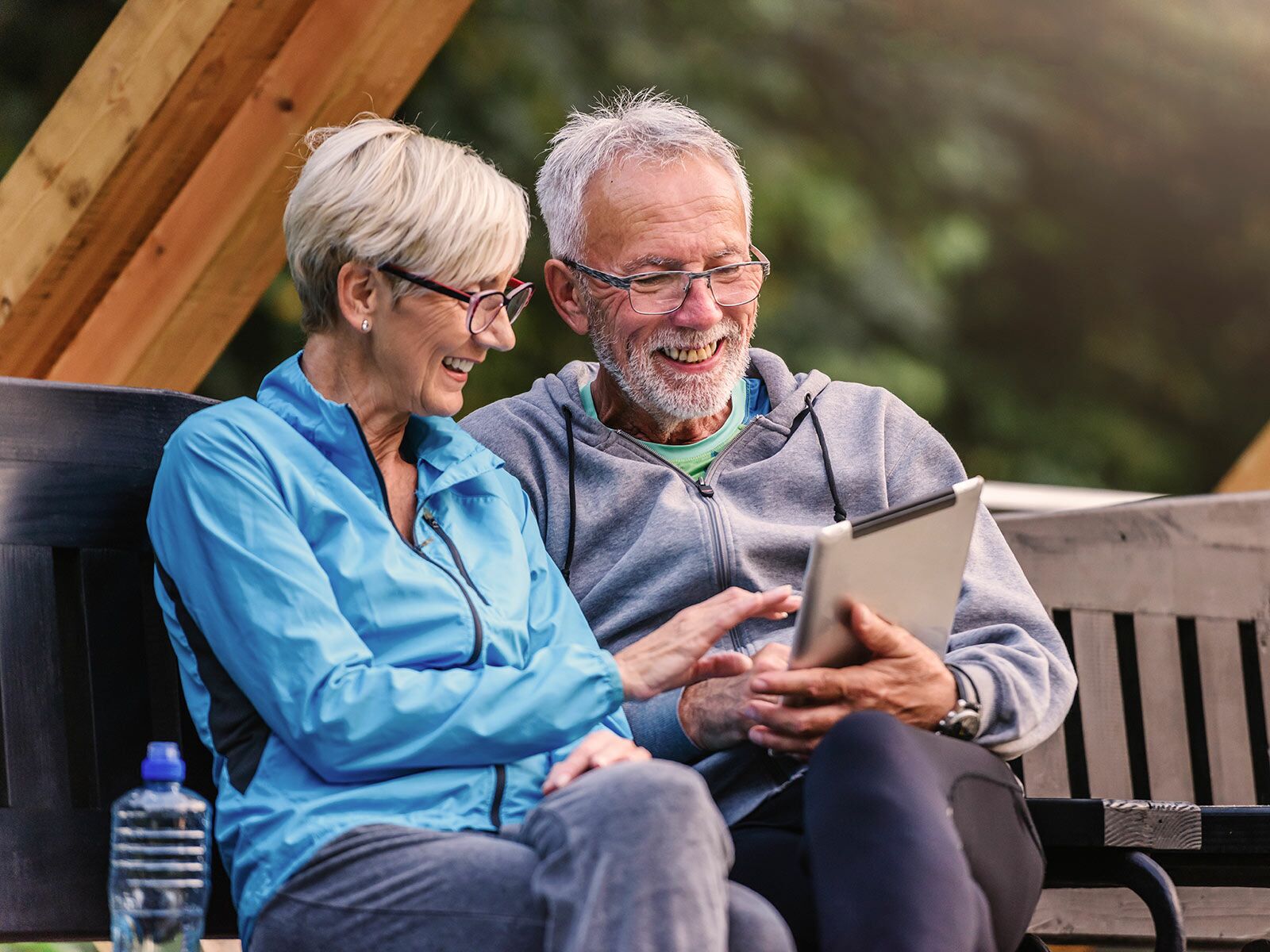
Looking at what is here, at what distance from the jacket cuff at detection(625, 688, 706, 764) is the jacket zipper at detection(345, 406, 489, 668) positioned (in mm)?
410

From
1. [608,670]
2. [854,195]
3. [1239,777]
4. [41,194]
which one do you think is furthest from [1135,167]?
[608,670]

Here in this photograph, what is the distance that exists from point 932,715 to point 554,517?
68cm

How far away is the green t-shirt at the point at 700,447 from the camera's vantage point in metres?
2.79

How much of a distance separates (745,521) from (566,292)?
0.57 m

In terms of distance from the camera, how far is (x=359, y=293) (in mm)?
2305

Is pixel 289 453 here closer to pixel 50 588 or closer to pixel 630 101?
pixel 50 588

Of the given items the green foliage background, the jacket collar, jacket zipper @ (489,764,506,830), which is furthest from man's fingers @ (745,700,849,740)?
the green foliage background

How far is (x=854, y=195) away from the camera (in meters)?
6.23

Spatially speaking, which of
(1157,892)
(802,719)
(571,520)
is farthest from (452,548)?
(1157,892)

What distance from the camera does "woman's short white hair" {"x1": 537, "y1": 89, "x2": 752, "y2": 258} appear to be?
9.25ft

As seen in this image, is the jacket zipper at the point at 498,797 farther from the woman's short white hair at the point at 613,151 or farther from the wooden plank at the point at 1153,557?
the wooden plank at the point at 1153,557

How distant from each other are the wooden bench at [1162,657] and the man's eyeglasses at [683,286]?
31.3 inches

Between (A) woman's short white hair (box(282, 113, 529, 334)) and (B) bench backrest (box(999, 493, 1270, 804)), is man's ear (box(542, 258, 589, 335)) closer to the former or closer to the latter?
(A) woman's short white hair (box(282, 113, 529, 334))

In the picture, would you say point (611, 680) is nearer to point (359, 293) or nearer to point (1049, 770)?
point (359, 293)
